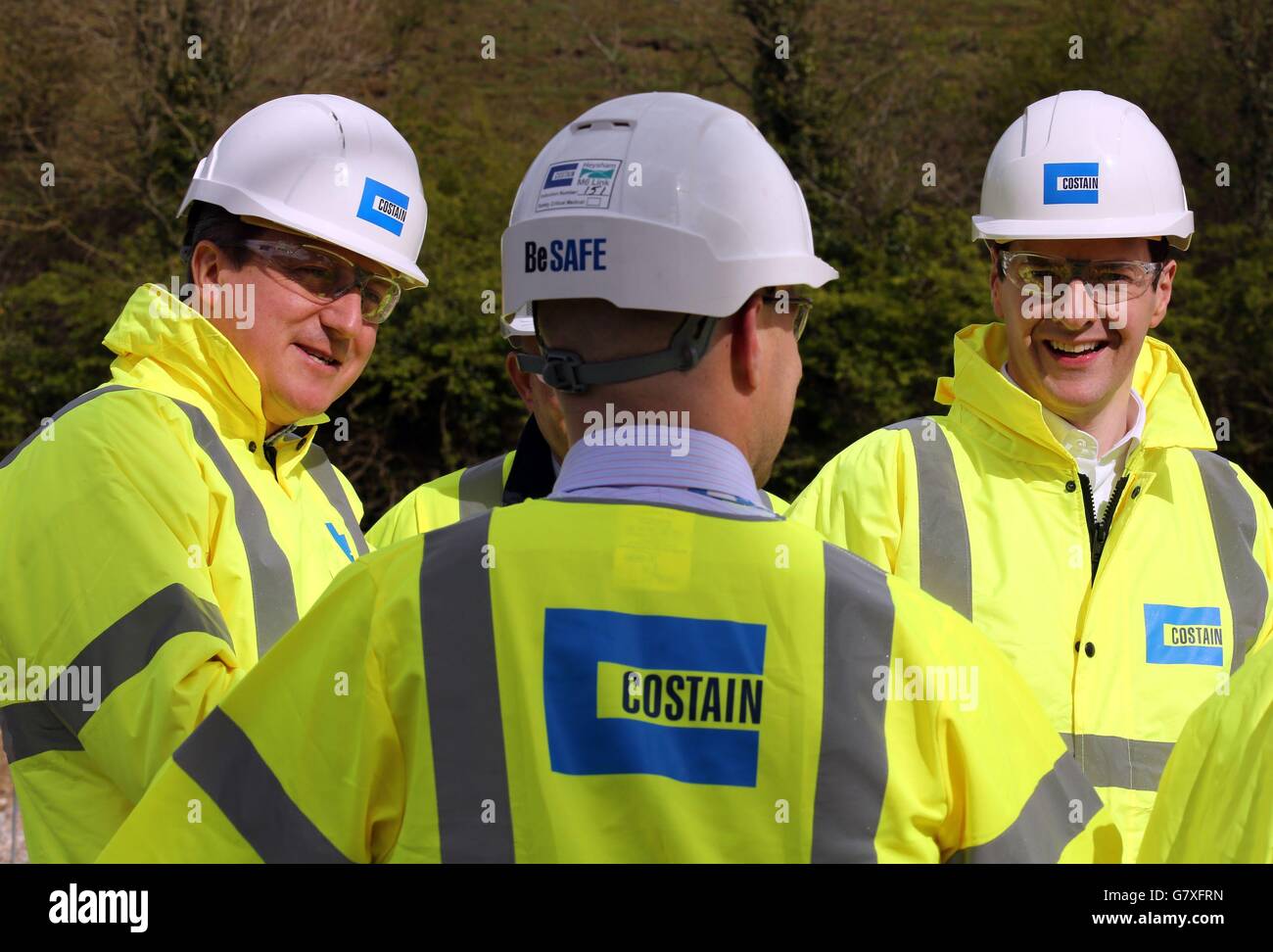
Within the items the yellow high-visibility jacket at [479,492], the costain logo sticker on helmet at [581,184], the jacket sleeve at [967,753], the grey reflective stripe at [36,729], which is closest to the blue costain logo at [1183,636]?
the yellow high-visibility jacket at [479,492]

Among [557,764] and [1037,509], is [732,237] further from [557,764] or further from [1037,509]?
[1037,509]

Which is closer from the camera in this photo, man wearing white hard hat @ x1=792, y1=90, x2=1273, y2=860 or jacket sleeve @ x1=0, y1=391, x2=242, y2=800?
jacket sleeve @ x1=0, y1=391, x2=242, y2=800

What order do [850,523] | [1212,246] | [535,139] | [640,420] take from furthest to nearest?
[535,139], [1212,246], [850,523], [640,420]

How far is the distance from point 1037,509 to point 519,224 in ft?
6.70

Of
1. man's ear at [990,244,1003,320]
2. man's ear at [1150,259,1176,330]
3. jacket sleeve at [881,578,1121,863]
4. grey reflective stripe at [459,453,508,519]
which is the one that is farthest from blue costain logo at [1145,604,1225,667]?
grey reflective stripe at [459,453,508,519]

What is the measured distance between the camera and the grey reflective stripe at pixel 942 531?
11.5ft

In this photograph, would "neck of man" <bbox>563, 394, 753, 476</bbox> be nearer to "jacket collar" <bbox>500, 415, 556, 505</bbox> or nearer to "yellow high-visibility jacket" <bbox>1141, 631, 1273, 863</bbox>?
"yellow high-visibility jacket" <bbox>1141, 631, 1273, 863</bbox>

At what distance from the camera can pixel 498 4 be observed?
21.8 m

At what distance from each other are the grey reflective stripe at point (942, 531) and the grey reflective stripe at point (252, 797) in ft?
6.65

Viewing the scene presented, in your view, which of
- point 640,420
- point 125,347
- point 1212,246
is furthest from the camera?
point 1212,246

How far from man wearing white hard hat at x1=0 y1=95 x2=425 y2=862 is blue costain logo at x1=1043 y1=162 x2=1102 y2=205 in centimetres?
162

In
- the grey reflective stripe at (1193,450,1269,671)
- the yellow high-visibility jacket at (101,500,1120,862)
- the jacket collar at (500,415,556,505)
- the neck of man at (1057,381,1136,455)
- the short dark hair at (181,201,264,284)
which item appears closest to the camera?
the yellow high-visibility jacket at (101,500,1120,862)

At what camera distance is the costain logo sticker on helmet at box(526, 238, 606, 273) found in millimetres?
1888

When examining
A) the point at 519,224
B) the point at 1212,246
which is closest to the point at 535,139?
the point at 1212,246
